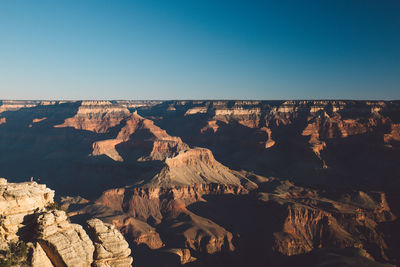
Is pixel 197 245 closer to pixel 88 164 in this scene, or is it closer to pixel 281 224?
pixel 281 224

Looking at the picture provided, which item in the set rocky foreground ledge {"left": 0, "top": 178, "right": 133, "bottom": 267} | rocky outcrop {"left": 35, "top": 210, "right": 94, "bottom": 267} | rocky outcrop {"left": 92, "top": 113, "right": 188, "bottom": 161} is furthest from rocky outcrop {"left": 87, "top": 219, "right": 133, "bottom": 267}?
rocky outcrop {"left": 92, "top": 113, "right": 188, "bottom": 161}

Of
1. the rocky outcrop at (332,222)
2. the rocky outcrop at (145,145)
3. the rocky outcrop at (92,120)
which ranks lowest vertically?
the rocky outcrop at (332,222)

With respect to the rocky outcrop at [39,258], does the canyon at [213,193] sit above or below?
below

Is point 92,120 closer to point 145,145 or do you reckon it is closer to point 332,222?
point 145,145

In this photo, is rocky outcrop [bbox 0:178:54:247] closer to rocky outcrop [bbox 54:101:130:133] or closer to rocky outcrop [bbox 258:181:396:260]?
rocky outcrop [bbox 258:181:396:260]

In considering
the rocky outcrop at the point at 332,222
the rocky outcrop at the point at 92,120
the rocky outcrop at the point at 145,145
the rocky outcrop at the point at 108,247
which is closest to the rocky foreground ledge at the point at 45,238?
the rocky outcrop at the point at 108,247

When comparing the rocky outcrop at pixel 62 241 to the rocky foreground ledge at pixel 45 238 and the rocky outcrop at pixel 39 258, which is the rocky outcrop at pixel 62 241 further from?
the rocky outcrop at pixel 39 258

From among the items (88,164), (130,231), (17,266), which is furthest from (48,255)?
(88,164)
